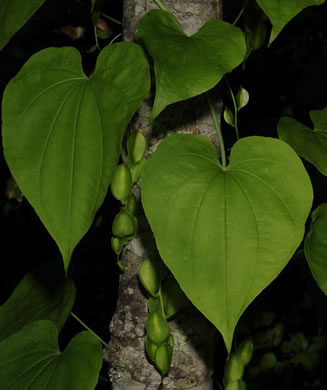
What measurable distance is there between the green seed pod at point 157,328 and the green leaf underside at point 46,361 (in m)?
0.10

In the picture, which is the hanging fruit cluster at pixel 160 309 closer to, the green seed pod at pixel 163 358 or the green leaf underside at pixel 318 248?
the green seed pod at pixel 163 358

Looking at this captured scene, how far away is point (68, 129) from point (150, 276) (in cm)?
23

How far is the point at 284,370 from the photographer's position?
1738 mm

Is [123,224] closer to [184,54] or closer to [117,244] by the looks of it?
[117,244]

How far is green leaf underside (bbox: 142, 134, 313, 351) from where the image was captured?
0.60 m

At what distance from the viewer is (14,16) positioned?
2.30 feet

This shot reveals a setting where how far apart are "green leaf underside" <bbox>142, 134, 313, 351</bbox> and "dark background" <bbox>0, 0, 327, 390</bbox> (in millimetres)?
932

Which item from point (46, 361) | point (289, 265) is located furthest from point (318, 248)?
point (289, 265)

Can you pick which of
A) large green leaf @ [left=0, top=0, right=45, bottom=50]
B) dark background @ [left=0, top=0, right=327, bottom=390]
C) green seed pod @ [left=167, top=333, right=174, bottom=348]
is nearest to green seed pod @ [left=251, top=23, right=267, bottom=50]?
large green leaf @ [left=0, top=0, right=45, bottom=50]

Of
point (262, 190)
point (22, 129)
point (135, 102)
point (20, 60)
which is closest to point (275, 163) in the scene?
point (262, 190)

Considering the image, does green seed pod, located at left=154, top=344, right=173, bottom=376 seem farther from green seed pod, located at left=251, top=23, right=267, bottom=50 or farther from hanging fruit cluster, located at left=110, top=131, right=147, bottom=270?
green seed pod, located at left=251, top=23, right=267, bottom=50

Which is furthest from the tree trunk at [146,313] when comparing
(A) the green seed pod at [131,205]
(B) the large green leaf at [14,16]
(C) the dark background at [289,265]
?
(C) the dark background at [289,265]

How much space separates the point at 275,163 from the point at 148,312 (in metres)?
0.29

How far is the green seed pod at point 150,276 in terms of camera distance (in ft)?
2.51
